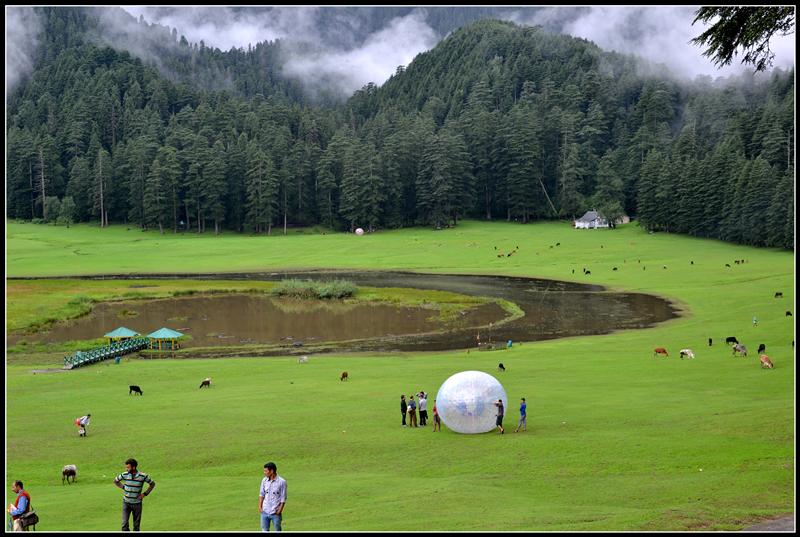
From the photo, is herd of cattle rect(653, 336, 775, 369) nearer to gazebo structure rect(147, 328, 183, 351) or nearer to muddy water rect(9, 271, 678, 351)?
muddy water rect(9, 271, 678, 351)

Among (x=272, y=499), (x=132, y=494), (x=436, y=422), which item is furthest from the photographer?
(x=436, y=422)

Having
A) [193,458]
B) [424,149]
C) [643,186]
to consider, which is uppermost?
[424,149]

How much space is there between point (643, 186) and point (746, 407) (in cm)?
10381

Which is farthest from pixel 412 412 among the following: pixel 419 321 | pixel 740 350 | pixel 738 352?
pixel 419 321

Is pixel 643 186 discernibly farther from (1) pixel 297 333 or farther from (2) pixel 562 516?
(2) pixel 562 516

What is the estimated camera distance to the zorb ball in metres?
24.5

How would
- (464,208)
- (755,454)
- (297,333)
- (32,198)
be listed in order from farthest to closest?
1. (32,198)
2. (464,208)
3. (297,333)
4. (755,454)

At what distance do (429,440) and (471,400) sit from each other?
1801 mm

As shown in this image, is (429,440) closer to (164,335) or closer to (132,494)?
(132,494)

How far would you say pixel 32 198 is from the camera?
155 metres

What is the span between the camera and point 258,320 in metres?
62.7

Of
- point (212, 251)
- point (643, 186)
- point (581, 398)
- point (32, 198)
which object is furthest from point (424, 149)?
point (581, 398)

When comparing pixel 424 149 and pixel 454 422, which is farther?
pixel 424 149

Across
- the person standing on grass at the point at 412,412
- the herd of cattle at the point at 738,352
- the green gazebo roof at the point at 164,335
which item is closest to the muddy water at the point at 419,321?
the green gazebo roof at the point at 164,335
